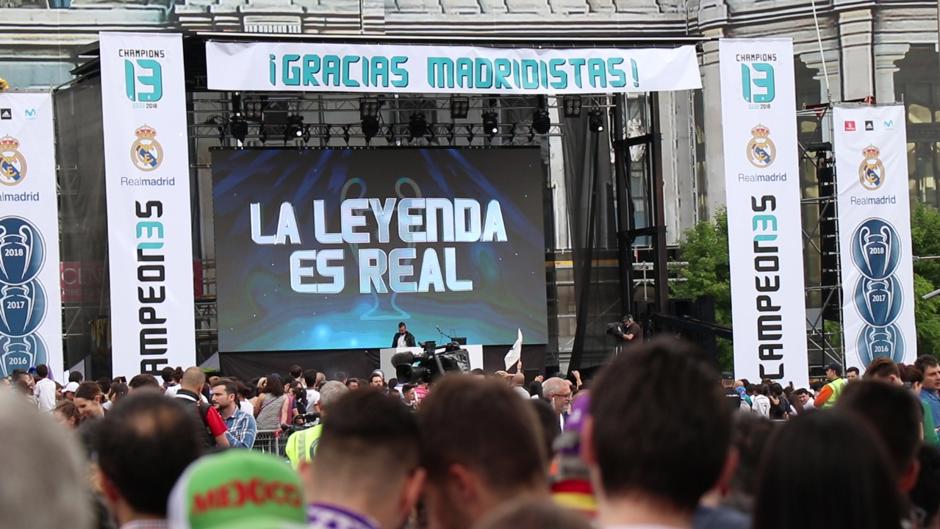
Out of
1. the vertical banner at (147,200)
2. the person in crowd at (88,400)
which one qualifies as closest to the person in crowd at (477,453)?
the person in crowd at (88,400)

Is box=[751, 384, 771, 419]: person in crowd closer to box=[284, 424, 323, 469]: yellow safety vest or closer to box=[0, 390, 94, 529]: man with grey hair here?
box=[284, 424, 323, 469]: yellow safety vest

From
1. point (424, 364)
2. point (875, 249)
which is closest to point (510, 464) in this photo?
point (424, 364)

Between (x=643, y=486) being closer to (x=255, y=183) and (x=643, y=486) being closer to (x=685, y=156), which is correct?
(x=255, y=183)

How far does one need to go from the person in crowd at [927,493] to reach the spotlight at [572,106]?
20.3 meters

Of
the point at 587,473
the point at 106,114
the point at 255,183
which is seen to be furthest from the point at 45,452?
the point at 255,183

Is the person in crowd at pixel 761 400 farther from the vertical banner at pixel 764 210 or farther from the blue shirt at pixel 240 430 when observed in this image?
the blue shirt at pixel 240 430

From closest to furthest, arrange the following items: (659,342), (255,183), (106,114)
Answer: (659,342) < (106,114) < (255,183)

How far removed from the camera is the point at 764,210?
22.5 meters

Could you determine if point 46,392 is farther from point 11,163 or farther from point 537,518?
point 537,518

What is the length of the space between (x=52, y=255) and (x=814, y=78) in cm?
2928

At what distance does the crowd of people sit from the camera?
2.62 meters

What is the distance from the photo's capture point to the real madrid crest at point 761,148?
22438mm

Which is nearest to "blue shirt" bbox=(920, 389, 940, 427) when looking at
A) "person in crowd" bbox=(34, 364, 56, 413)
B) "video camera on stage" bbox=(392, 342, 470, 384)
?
"person in crowd" bbox=(34, 364, 56, 413)

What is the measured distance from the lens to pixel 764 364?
873 inches
